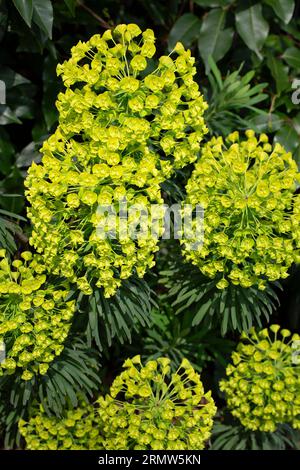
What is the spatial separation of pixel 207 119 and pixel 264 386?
0.84m

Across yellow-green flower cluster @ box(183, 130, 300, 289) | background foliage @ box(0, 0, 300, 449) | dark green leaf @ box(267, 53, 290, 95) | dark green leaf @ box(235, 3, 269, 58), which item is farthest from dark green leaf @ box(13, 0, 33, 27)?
dark green leaf @ box(267, 53, 290, 95)

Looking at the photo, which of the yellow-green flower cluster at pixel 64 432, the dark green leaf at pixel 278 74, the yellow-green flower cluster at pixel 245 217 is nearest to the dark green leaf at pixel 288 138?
the dark green leaf at pixel 278 74

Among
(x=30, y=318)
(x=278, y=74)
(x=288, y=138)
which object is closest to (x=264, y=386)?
(x=30, y=318)

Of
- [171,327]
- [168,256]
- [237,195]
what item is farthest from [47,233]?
[171,327]

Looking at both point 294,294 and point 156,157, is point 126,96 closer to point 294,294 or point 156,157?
point 156,157

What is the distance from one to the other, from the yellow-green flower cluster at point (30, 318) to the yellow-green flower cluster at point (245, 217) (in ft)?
1.21

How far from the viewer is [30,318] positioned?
162 cm

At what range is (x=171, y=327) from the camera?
7.08 feet

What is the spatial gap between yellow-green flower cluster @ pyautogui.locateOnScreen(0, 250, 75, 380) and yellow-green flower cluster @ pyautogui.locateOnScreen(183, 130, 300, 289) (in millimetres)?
369

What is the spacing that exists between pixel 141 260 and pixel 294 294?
110 centimetres

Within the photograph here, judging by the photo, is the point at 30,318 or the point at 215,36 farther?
the point at 215,36

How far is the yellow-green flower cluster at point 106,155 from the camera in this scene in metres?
1.48

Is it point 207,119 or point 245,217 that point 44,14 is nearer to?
point 207,119

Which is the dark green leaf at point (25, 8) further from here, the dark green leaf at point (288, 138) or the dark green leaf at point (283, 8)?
the dark green leaf at point (288, 138)
